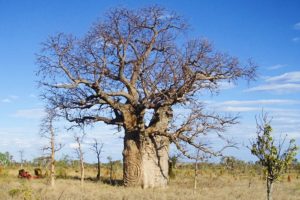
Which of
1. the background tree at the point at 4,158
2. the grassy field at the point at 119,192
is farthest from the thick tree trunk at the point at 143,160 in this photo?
the background tree at the point at 4,158

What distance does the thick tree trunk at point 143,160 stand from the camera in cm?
2441

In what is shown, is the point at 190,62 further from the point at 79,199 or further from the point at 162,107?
→ the point at 79,199

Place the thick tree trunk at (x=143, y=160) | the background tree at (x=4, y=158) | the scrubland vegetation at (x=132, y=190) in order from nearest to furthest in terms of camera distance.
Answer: the scrubland vegetation at (x=132, y=190)
the thick tree trunk at (x=143, y=160)
the background tree at (x=4, y=158)

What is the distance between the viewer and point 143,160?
80.2 feet

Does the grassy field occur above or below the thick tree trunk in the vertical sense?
below

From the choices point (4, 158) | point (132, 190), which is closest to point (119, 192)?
point (132, 190)

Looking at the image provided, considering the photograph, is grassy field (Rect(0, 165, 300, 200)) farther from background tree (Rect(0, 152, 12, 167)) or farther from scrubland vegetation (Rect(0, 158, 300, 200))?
background tree (Rect(0, 152, 12, 167))

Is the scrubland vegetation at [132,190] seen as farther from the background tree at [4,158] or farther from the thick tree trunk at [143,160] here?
the background tree at [4,158]

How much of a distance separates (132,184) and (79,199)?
8.64 metres

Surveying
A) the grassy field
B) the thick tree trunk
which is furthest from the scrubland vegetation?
the thick tree trunk

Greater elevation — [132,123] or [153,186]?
[132,123]

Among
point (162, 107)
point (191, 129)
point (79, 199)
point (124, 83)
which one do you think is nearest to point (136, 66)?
point (124, 83)

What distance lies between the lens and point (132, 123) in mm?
24609

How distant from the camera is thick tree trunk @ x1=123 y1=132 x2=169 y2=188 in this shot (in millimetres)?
24406
